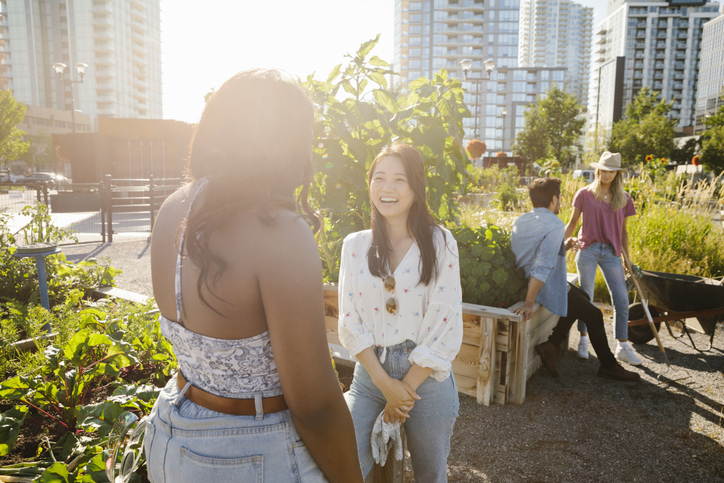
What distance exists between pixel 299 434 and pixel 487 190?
16.9 m

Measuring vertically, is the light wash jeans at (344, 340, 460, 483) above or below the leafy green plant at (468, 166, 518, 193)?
below

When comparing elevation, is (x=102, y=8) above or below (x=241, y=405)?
above

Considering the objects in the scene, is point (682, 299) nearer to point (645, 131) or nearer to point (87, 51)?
point (645, 131)

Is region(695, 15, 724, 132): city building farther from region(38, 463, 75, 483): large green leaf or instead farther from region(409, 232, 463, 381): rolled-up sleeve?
region(38, 463, 75, 483): large green leaf

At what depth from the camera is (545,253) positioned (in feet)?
12.8

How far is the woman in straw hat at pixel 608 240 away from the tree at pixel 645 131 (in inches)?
1578

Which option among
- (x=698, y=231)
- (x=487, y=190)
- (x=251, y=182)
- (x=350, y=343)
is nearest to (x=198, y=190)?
(x=251, y=182)

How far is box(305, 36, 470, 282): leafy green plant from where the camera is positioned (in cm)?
364

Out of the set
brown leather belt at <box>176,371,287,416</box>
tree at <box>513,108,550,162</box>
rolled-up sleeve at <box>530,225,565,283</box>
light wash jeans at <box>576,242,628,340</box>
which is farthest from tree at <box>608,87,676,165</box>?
brown leather belt at <box>176,371,287,416</box>

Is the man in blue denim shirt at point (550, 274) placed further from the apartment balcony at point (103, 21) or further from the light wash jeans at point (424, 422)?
the apartment balcony at point (103, 21)

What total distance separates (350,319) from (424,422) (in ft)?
1.81

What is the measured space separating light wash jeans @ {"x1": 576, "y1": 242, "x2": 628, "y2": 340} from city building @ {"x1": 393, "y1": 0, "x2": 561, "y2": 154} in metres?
96.1

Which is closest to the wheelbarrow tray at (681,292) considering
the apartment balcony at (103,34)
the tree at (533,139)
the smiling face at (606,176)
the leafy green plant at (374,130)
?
the smiling face at (606,176)

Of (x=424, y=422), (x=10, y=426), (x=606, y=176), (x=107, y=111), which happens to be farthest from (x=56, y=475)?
(x=107, y=111)
